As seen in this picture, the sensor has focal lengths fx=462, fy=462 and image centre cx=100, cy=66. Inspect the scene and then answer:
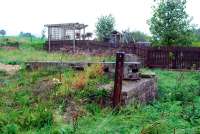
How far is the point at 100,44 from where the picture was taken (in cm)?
3083

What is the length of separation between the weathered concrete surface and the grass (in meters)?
0.24

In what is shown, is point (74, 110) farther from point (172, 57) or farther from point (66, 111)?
point (172, 57)

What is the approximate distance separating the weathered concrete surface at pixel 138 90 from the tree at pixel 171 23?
18037 mm

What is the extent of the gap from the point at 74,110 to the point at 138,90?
250cm

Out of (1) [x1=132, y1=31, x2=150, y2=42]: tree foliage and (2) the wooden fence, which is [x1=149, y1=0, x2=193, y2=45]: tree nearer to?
(2) the wooden fence

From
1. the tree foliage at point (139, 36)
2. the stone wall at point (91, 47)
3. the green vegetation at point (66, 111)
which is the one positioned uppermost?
the tree foliage at point (139, 36)

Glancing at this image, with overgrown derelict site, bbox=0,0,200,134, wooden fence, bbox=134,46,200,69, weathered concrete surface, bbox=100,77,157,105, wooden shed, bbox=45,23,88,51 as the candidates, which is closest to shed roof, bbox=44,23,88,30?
wooden shed, bbox=45,23,88,51

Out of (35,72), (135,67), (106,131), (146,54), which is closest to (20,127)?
(106,131)

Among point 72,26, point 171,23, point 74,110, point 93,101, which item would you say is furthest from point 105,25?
point 74,110

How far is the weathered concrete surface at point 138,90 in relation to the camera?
960cm

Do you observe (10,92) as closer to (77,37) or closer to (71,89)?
(71,89)

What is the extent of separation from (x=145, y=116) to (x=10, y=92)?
309 cm

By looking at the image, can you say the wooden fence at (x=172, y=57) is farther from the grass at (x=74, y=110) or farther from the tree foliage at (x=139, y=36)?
the tree foliage at (x=139, y=36)

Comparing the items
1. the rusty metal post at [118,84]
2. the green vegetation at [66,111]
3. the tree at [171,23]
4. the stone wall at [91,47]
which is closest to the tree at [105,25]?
the stone wall at [91,47]
